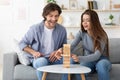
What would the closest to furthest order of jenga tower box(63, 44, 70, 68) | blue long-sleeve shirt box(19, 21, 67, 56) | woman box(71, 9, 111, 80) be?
jenga tower box(63, 44, 70, 68), woman box(71, 9, 111, 80), blue long-sleeve shirt box(19, 21, 67, 56)

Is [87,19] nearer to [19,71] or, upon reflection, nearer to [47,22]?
[47,22]

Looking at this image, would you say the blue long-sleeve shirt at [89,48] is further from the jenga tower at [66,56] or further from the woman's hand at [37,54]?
the woman's hand at [37,54]

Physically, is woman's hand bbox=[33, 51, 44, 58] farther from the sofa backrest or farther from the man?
the sofa backrest

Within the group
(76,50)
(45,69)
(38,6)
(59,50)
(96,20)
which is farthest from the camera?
(38,6)

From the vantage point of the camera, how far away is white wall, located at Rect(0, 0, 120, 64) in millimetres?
5672

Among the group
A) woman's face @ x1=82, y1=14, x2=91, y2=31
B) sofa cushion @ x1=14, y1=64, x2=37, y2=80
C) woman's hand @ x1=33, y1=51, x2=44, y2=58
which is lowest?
sofa cushion @ x1=14, y1=64, x2=37, y2=80

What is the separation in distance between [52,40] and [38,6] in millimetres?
2791

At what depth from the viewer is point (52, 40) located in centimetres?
301

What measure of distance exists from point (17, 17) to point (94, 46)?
315cm

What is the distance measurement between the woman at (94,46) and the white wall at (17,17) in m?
2.72

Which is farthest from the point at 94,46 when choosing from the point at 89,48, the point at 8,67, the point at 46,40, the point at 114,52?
A: the point at 8,67

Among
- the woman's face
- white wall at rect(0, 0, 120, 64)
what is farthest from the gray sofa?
white wall at rect(0, 0, 120, 64)

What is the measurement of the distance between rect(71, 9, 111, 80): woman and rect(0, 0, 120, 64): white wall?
2.72 m

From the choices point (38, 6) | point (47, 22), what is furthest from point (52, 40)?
point (38, 6)
